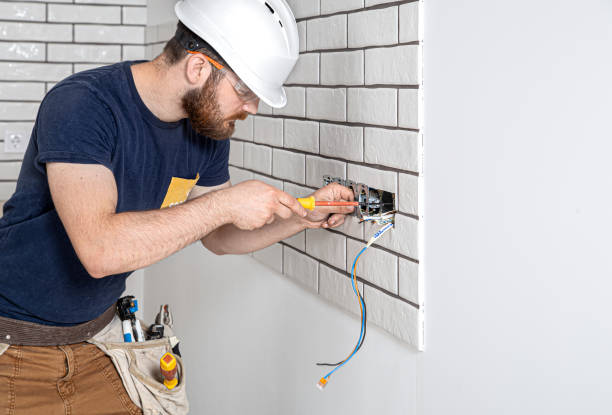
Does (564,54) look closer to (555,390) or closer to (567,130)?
(567,130)

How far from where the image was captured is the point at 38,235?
142cm

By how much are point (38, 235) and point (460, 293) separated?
96 centimetres

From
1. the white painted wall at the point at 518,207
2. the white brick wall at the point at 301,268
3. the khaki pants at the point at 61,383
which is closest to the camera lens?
the white painted wall at the point at 518,207

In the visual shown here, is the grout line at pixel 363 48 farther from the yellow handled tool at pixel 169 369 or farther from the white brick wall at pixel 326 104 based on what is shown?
the yellow handled tool at pixel 169 369

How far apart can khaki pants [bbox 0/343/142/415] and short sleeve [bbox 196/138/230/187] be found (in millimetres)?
541

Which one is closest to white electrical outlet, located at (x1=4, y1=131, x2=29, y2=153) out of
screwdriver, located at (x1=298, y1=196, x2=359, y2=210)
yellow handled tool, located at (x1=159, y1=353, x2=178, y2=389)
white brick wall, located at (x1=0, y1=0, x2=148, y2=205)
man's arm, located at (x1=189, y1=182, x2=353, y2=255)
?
white brick wall, located at (x1=0, y1=0, x2=148, y2=205)

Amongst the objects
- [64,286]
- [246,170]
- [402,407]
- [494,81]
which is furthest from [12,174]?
[494,81]

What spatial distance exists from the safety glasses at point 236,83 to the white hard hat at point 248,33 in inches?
1.6

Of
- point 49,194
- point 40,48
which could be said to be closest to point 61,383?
point 49,194

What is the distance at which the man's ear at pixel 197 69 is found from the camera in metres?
1.36

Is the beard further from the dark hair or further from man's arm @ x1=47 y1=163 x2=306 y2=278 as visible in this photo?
man's arm @ x1=47 y1=163 x2=306 y2=278

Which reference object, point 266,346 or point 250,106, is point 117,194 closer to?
point 250,106

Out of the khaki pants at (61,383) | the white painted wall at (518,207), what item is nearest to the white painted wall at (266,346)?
the white painted wall at (518,207)

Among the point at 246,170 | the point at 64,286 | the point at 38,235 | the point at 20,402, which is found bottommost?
the point at 20,402
